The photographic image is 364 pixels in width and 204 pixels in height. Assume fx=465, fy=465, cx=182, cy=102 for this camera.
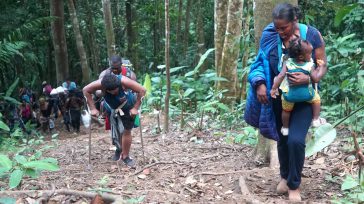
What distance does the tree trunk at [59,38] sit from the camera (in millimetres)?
16531

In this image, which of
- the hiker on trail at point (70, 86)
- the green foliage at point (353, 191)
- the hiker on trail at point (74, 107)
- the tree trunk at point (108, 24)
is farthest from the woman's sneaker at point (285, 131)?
the hiker on trail at point (70, 86)

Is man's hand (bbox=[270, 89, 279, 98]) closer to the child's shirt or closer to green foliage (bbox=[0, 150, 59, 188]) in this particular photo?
the child's shirt

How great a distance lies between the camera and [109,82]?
583 cm

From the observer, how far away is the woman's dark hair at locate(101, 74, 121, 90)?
19.1 ft

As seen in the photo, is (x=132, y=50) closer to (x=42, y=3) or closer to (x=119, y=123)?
(x=42, y=3)

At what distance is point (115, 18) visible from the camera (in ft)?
75.5

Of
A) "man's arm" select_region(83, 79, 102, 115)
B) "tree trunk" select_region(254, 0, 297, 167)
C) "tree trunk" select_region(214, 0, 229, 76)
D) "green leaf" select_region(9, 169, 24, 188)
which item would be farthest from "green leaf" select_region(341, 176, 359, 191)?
"tree trunk" select_region(214, 0, 229, 76)

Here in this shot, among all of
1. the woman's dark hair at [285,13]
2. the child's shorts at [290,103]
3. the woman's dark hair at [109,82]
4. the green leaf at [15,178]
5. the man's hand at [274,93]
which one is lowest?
the green leaf at [15,178]

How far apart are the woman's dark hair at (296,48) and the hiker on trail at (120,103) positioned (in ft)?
8.83

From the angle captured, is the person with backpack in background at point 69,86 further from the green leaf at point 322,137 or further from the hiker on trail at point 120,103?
the green leaf at point 322,137

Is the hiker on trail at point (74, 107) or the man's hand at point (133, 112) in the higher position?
the man's hand at point (133, 112)

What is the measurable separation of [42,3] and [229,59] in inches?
521

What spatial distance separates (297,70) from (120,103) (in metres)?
2.98

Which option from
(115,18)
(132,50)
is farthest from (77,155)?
(115,18)
